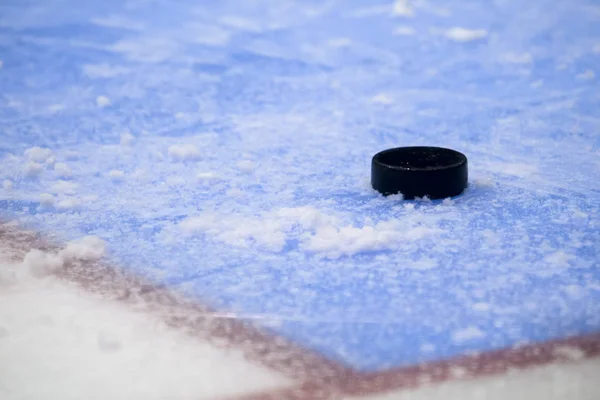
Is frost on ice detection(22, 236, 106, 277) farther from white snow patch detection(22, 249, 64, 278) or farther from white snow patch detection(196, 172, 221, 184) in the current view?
white snow patch detection(196, 172, 221, 184)

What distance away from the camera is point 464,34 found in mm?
3037

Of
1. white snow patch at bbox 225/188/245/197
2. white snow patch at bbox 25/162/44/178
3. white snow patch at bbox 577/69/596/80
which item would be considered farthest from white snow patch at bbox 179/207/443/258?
white snow patch at bbox 577/69/596/80

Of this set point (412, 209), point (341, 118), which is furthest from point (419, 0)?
point (412, 209)

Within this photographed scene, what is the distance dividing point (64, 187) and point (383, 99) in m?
1.21

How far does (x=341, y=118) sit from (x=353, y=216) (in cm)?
93

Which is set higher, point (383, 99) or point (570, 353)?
point (383, 99)

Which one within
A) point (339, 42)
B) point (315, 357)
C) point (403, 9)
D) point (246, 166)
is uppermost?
point (403, 9)

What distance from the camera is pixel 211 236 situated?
1.59 m

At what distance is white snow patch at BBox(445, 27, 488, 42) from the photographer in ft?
9.93

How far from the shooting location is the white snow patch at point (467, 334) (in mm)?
1144

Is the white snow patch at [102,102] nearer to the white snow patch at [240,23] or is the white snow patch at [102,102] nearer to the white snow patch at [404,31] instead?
the white snow patch at [240,23]

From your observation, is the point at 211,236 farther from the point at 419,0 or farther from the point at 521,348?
the point at 419,0

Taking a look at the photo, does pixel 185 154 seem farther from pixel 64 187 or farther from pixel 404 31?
pixel 404 31

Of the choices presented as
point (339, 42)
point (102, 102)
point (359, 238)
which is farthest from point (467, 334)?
point (339, 42)
